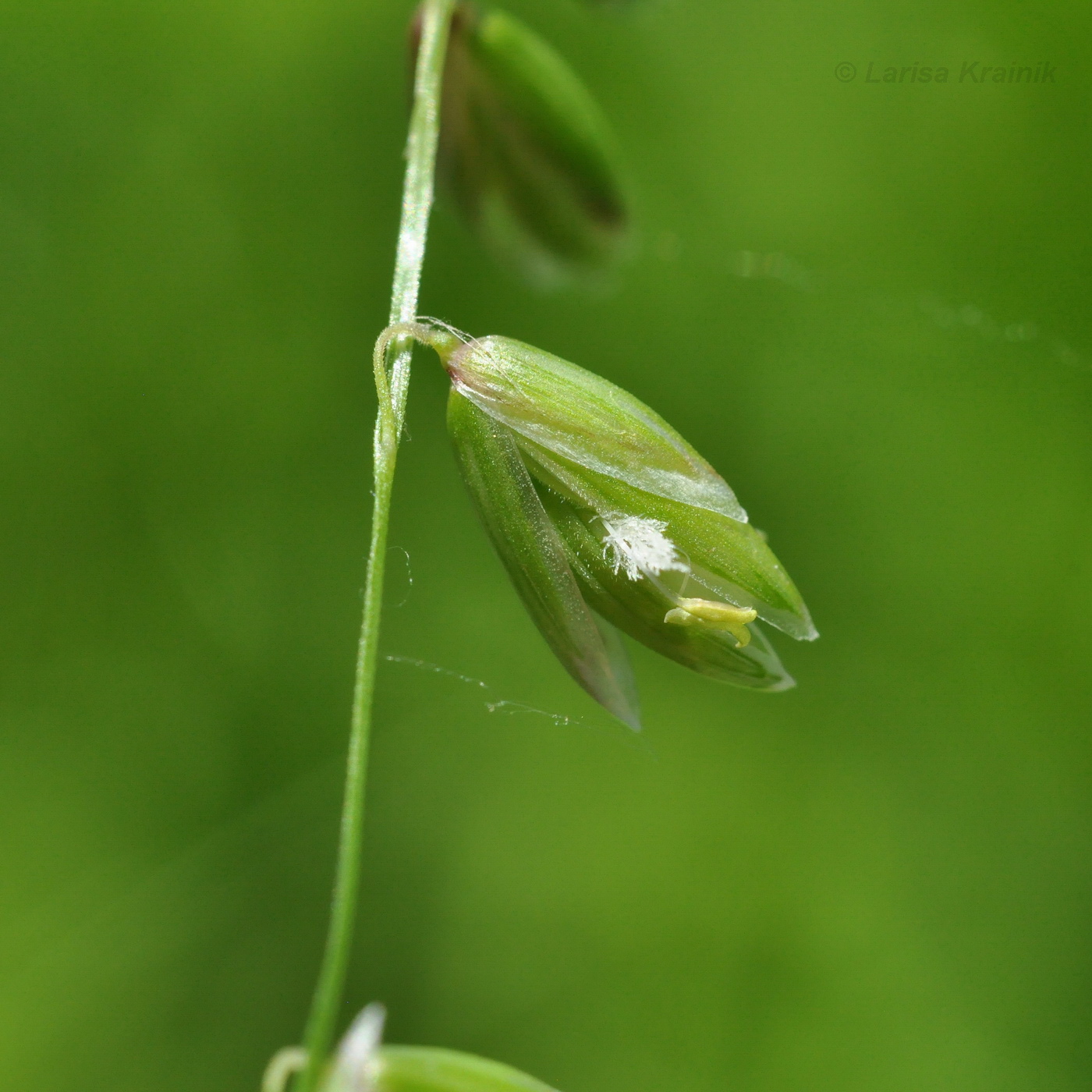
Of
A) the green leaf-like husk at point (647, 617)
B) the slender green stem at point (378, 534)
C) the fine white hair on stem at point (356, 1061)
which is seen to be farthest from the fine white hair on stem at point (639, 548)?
the fine white hair on stem at point (356, 1061)

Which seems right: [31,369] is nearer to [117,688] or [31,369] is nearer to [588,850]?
[117,688]

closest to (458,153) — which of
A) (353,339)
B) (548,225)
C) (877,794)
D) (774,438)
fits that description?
(548,225)

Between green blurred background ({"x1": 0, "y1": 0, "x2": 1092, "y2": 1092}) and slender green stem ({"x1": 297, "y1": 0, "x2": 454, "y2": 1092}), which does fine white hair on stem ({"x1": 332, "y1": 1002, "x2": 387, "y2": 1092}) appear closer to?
slender green stem ({"x1": 297, "y1": 0, "x2": 454, "y2": 1092})

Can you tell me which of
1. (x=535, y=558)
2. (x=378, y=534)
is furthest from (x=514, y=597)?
(x=378, y=534)

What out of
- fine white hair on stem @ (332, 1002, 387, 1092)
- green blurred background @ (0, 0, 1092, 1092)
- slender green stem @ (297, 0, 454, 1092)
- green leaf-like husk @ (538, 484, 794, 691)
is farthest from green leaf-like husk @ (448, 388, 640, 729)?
green blurred background @ (0, 0, 1092, 1092)

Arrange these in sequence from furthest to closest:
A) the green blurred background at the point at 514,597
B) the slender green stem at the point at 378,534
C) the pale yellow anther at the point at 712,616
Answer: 1. the green blurred background at the point at 514,597
2. the pale yellow anther at the point at 712,616
3. the slender green stem at the point at 378,534

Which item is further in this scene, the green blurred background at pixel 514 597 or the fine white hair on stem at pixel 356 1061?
the green blurred background at pixel 514 597

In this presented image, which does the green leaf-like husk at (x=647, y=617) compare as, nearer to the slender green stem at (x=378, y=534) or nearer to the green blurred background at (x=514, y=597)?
the slender green stem at (x=378, y=534)
